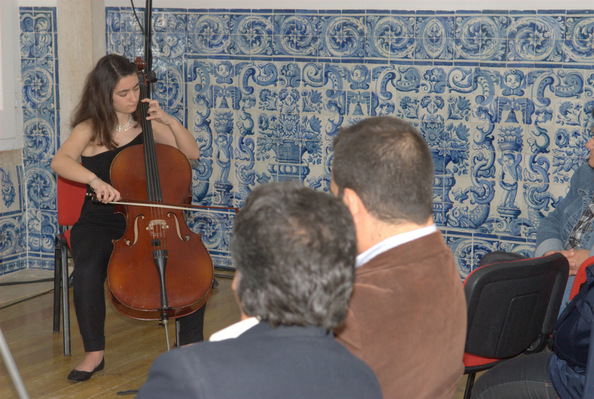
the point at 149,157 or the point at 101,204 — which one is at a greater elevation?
the point at 149,157

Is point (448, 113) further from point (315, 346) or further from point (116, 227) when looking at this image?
point (315, 346)

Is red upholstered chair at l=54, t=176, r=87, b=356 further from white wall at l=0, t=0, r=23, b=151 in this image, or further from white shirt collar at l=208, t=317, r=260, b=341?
white shirt collar at l=208, t=317, r=260, b=341

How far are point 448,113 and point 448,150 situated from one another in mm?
191

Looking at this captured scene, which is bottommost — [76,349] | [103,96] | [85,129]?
[76,349]

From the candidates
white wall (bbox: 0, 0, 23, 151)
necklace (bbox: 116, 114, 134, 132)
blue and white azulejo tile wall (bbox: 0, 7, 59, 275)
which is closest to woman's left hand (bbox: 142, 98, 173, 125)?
necklace (bbox: 116, 114, 134, 132)

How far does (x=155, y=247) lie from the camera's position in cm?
284

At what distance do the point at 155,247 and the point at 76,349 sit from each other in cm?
81

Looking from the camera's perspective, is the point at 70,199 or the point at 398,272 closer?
the point at 398,272

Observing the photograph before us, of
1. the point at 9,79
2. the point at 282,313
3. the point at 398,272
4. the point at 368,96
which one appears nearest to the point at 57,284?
the point at 9,79

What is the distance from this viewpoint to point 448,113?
3869 millimetres

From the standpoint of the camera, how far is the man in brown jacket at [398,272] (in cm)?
132

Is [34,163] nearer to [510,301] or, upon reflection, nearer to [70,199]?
[70,199]

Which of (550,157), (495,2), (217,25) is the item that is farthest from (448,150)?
(217,25)

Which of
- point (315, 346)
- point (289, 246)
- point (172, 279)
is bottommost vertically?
point (172, 279)
